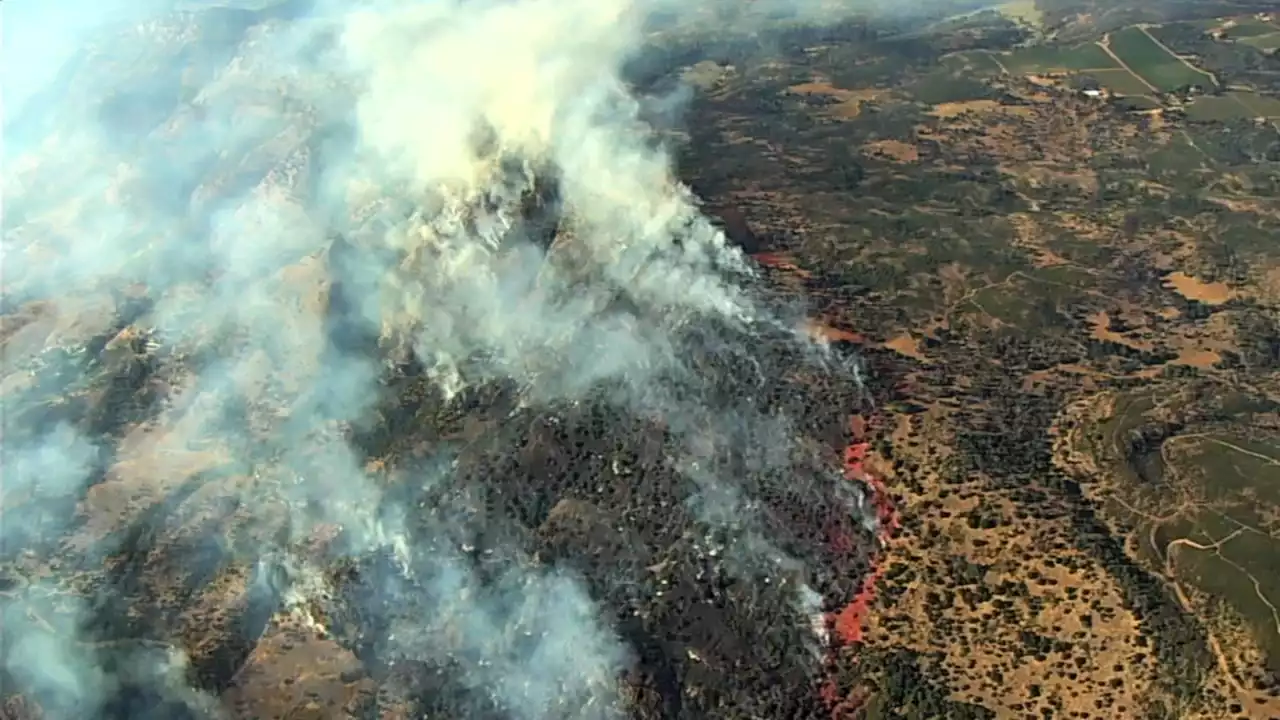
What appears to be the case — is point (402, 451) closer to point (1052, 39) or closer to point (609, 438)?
point (609, 438)

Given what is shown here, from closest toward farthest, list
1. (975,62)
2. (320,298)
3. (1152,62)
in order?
1. (320,298)
2. (1152,62)
3. (975,62)

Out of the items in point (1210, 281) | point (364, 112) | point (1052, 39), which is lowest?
point (1052, 39)

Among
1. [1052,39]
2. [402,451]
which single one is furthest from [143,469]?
[1052,39]

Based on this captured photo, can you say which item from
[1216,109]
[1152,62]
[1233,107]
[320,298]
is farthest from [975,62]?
[320,298]

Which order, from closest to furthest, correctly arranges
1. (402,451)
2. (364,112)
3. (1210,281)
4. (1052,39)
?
(402,451) → (1210,281) → (364,112) → (1052,39)

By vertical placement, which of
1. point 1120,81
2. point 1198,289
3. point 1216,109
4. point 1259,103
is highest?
point 1198,289

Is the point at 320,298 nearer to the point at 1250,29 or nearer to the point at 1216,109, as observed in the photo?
the point at 1216,109

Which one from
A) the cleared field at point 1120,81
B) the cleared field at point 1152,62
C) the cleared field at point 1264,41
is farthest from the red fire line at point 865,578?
the cleared field at point 1264,41
